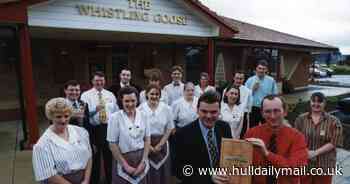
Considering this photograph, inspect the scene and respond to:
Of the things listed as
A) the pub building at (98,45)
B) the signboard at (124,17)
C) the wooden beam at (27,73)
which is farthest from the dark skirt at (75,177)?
the signboard at (124,17)

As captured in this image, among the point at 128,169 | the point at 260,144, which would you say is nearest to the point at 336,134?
the point at 260,144

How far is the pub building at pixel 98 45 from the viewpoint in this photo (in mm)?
5730

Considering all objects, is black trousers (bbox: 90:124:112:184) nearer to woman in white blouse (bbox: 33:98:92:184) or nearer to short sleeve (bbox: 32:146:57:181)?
woman in white blouse (bbox: 33:98:92:184)

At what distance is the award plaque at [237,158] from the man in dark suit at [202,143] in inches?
11.6

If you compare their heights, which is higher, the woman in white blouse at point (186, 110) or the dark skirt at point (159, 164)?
the woman in white blouse at point (186, 110)

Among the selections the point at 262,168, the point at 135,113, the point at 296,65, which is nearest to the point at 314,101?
the point at 262,168

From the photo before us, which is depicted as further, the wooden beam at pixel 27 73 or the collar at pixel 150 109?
the wooden beam at pixel 27 73

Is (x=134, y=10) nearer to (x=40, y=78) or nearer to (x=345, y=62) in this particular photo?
(x=40, y=78)

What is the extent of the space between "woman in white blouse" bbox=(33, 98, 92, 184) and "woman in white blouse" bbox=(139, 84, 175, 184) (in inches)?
40.9

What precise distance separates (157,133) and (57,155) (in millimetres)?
1438

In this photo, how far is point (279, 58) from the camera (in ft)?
57.0

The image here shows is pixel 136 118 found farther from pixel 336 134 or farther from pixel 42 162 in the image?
pixel 336 134

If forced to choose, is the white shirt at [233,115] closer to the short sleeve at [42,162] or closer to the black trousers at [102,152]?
the black trousers at [102,152]

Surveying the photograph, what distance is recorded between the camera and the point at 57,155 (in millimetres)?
2438
